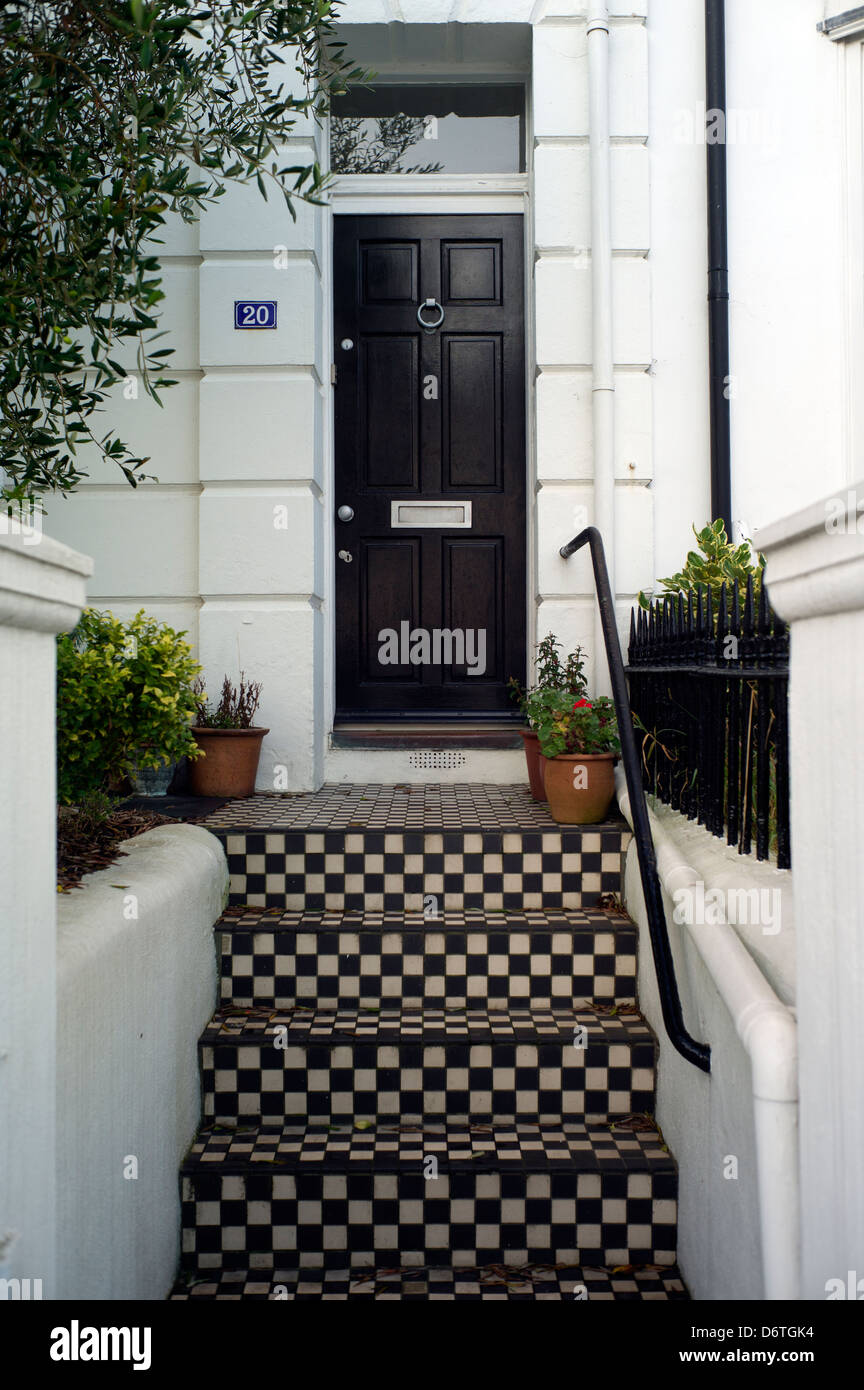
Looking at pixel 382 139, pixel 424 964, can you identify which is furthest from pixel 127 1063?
pixel 382 139

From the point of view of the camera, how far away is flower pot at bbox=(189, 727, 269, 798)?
4141mm

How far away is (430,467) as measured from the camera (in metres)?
4.97

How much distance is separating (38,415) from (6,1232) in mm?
2441

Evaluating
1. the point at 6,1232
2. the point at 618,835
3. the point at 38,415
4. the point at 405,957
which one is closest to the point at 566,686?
the point at 618,835

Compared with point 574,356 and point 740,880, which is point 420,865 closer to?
point 740,880

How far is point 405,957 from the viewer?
3.00 m

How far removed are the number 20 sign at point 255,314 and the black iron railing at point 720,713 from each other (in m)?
2.14

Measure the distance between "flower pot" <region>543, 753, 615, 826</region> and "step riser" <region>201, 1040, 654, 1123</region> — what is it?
1012 mm

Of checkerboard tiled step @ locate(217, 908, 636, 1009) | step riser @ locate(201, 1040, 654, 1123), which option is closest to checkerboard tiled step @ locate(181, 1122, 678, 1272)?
step riser @ locate(201, 1040, 654, 1123)

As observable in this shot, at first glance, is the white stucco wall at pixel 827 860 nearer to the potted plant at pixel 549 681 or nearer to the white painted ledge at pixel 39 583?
the white painted ledge at pixel 39 583

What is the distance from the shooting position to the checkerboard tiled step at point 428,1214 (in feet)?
8.02

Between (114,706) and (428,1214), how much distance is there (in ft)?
5.88

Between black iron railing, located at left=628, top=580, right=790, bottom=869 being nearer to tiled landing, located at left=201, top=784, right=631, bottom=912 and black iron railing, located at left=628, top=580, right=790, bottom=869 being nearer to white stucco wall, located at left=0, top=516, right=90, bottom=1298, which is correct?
tiled landing, located at left=201, top=784, right=631, bottom=912

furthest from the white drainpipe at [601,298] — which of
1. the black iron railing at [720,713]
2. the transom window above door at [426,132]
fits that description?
the transom window above door at [426,132]
